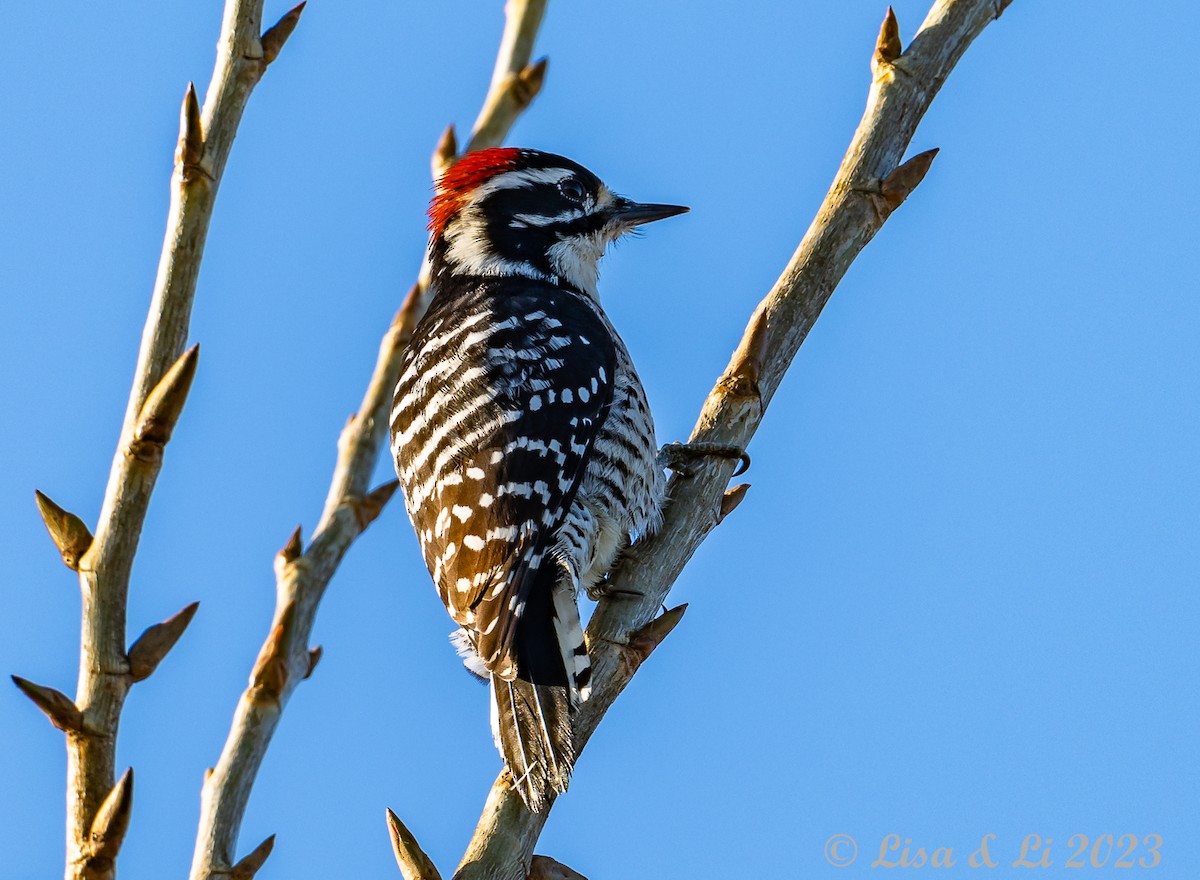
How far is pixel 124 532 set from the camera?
2.21 metres

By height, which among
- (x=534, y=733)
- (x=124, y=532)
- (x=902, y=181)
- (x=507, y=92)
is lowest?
(x=124, y=532)

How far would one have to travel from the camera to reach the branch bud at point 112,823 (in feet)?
6.95

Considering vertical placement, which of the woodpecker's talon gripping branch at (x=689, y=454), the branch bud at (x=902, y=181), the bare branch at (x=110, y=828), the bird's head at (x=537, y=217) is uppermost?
the bird's head at (x=537, y=217)

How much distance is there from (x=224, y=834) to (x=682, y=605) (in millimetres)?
1532

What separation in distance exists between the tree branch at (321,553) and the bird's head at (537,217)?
1130mm

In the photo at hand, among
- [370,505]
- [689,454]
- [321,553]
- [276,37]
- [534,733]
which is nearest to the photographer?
[276,37]

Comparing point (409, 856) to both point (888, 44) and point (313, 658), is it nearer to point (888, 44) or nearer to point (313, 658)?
point (313, 658)

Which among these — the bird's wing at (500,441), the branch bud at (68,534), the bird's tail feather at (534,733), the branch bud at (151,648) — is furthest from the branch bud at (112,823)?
the bird's wing at (500,441)

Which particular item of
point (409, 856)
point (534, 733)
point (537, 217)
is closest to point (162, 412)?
point (409, 856)

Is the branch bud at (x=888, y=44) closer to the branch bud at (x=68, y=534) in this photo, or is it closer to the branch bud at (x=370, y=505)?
the branch bud at (x=370, y=505)

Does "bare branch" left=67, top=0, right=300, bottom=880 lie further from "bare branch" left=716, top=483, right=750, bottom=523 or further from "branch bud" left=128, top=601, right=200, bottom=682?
"bare branch" left=716, top=483, right=750, bottom=523

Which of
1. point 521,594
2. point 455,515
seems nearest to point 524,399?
point 455,515

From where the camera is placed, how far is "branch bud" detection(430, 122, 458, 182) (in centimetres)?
448

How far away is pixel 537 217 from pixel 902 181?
222cm
